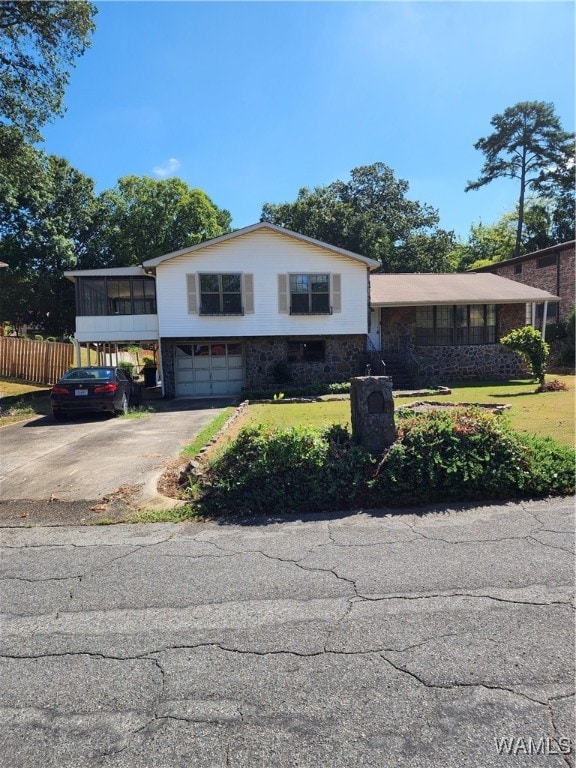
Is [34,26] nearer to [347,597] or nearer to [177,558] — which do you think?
[177,558]

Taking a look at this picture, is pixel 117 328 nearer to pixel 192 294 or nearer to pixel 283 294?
pixel 192 294

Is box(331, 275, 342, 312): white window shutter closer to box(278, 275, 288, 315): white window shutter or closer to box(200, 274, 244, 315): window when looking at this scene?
box(278, 275, 288, 315): white window shutter

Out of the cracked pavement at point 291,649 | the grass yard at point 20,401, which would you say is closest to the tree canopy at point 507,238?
the grass yard at point 20,401

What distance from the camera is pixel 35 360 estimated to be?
74.6 ft

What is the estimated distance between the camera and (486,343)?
22906mm

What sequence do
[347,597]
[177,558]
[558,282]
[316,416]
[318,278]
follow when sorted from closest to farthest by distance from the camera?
[347,597] < [177,558] < [316,416] < [318,278] < [558,282]

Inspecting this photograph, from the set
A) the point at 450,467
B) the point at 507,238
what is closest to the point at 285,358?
the point at 450,467

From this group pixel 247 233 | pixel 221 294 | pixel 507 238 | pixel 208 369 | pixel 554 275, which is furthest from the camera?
pixel 507 238

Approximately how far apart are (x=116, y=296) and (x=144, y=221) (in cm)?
1662

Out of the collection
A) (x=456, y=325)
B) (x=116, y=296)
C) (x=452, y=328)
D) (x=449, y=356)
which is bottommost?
(x=449, y=356)

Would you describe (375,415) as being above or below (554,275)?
below

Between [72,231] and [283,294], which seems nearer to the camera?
[283,294]

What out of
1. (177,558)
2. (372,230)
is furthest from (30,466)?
(372,230)

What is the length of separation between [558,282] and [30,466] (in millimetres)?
28746
